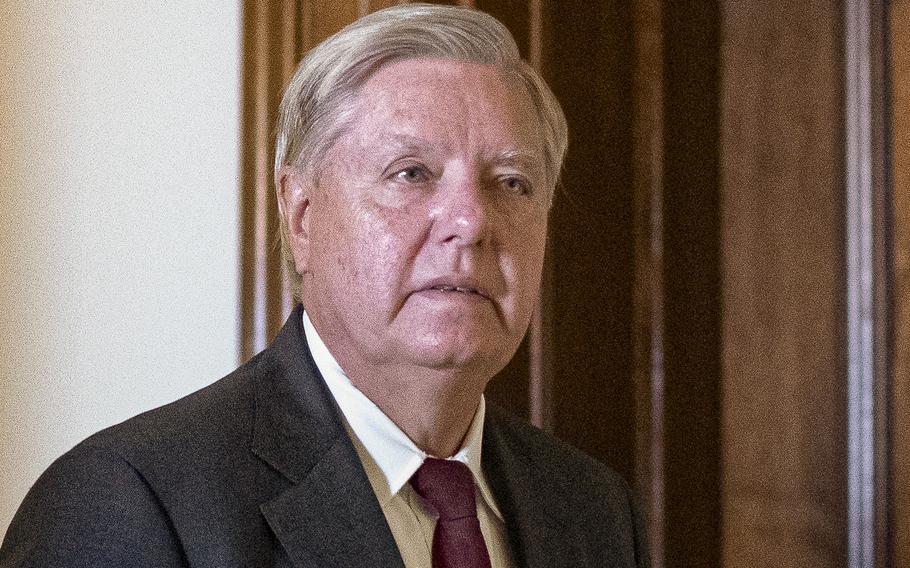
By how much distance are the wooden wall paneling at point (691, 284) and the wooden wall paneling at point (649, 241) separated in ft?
0.05

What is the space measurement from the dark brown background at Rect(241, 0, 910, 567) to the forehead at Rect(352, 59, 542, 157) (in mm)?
495

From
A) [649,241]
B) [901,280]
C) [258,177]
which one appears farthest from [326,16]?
[901,280]

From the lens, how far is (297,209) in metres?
1.78

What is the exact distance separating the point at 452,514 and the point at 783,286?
102 centimetres

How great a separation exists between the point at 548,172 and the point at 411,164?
0.32 m

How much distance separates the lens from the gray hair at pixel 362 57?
172 cm

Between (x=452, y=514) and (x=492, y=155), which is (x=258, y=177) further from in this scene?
(x=452, y=514)

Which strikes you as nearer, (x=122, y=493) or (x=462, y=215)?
(x=122, y=493)

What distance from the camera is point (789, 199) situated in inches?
95.8

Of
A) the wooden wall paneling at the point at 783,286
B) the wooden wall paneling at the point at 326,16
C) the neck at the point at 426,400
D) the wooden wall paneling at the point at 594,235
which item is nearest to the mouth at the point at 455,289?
the neck at the point at 426,400

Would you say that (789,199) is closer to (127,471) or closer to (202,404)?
(202,404)

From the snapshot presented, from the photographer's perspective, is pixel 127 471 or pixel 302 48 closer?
pixel 127 471

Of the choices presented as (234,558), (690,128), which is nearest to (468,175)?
(234,558)

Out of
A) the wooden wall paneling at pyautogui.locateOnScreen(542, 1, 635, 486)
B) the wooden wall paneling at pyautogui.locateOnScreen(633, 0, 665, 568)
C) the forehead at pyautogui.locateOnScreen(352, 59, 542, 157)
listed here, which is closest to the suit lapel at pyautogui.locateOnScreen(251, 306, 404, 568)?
the forehead at pyautogui.locateOnScreen(352, 59, 542, 157)
